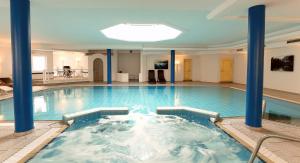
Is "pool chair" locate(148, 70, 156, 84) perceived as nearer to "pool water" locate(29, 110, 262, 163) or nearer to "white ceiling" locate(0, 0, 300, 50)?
"white ceiling" locate(0, 0, 300, 50)

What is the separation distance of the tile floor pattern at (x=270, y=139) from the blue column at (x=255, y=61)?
11.9 inches

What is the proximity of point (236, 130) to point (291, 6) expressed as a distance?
289 centimetres

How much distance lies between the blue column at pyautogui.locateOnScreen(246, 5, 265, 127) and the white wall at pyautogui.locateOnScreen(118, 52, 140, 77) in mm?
15781

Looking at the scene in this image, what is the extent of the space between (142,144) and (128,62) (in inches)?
631

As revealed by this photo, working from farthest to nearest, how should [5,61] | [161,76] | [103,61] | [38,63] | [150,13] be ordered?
[103,61]
[161,76]
[38,63]
[5,61]
[150,13]

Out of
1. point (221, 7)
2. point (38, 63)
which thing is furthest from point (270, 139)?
point (38, 63)

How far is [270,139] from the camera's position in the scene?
3910 mm

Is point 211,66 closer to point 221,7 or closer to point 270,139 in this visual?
point 221,7

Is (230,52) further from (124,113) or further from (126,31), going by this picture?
(124,113)

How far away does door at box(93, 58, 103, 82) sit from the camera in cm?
1853

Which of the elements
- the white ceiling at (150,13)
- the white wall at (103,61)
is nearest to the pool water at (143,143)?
the white ceiling at (150,13)

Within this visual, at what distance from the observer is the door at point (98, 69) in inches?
730

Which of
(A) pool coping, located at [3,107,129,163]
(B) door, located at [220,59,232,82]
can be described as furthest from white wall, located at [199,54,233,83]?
(A) pool coping, located at [3,107,129,163]

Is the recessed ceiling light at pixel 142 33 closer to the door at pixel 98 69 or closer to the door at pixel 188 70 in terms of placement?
the door at pixel 188 70
